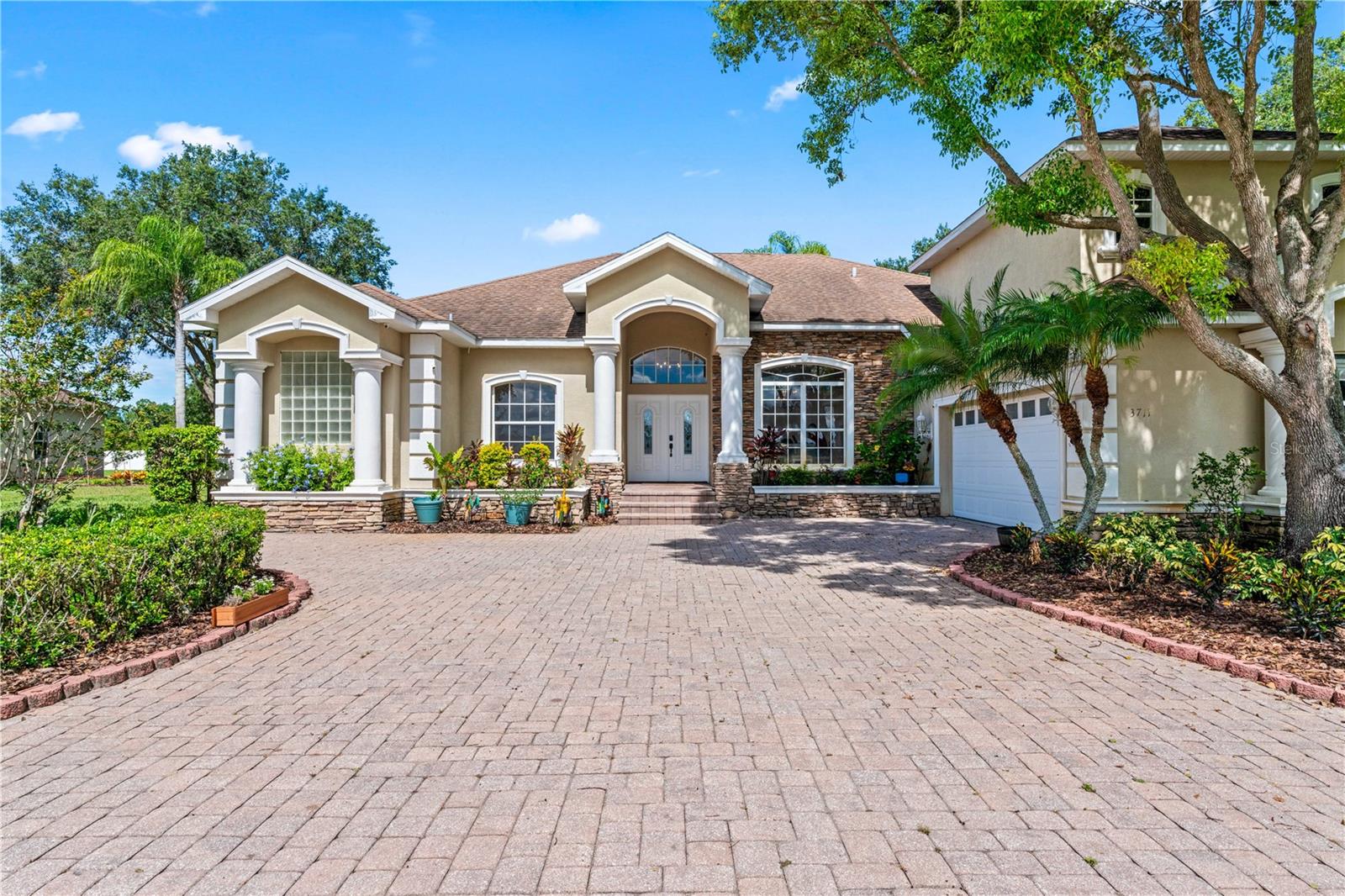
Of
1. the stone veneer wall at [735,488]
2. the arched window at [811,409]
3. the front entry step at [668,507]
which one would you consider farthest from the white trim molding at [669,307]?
the front entry step at [668,507]

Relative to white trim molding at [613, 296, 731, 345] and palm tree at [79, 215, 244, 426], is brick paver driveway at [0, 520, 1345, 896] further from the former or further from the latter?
palm tree at [79, 215, 244, 426]

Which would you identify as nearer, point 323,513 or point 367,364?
point 323,513

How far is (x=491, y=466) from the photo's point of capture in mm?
15703

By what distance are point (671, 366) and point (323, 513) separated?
9.16 m

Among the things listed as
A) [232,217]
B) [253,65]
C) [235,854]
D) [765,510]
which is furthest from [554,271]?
[235,854]

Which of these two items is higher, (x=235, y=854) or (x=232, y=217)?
(x=232, y=217)

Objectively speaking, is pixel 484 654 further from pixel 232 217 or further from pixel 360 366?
pixel 232 217

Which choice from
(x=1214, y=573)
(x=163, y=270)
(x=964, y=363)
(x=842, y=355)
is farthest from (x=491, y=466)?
(x=163, y=270)

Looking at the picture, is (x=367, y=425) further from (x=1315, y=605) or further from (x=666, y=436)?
(x=1315, y=605)

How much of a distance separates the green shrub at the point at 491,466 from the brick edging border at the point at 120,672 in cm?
857

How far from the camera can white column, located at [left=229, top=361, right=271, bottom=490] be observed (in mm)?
15016

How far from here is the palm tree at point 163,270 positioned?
20.7 meters

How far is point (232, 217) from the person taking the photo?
96.4 feet

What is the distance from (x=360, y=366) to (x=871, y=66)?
36.0 feet
